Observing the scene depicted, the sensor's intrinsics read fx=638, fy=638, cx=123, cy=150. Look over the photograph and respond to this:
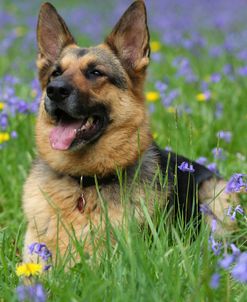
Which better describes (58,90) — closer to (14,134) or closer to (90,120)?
(90,120)


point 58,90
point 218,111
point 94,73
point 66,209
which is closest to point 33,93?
point 218,111

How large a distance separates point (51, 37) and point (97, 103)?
32.7 inches

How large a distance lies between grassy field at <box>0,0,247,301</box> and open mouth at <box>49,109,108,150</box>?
51cm

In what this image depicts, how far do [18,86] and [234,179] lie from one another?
4469mm

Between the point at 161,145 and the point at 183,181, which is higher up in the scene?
the point at 161,145

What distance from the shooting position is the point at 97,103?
4242mm

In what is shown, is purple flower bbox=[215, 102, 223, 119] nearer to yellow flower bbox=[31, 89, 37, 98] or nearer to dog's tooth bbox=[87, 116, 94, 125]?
yellow flower bbox=[31, 89, 37, 98]

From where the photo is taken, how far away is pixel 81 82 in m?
4.25

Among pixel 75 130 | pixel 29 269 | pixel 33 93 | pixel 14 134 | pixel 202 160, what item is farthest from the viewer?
pixel 33 93

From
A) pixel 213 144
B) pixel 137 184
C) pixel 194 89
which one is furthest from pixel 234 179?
pixel 194 89

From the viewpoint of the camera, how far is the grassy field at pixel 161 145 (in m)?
2.98

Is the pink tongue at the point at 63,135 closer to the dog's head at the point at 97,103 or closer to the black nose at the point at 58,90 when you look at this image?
the dog's head at the point at 97,103

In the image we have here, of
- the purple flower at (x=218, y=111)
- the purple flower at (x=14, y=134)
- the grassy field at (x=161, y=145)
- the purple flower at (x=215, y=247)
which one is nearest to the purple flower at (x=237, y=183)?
the grassy field at (x=161, y=145)

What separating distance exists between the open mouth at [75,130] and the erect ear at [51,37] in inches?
26.8
